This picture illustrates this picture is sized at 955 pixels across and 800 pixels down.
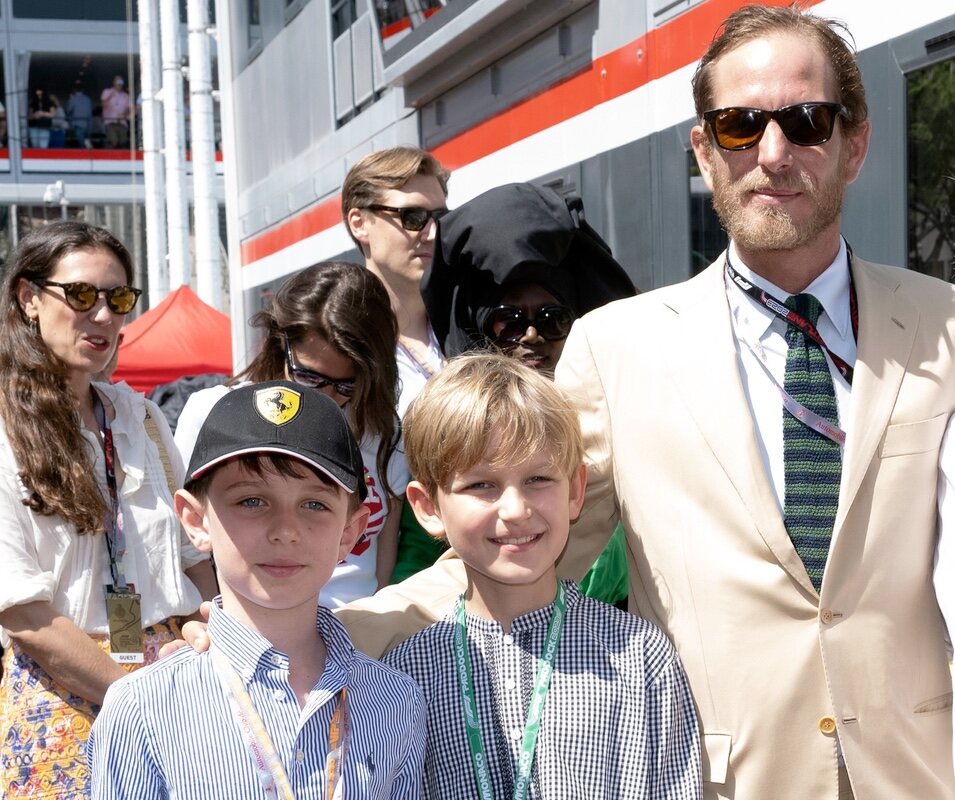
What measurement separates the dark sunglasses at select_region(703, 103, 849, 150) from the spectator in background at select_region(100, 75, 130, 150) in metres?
29.3

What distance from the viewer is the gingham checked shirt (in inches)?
71.4

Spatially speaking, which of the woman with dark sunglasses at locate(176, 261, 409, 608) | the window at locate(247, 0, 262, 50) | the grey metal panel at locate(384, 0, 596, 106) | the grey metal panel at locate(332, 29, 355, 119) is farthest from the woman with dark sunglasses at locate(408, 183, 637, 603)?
the window at locate(247, 0, 262, 50)

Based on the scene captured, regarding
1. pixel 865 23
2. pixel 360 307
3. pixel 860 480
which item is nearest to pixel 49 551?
pixel 360 307

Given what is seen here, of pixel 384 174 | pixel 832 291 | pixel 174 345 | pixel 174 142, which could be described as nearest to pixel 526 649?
pixel 832 291

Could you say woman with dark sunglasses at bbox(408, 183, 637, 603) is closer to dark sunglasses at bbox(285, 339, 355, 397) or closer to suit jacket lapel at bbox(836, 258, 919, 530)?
dark sunglasses at bbox(285, 339, 355, 397)

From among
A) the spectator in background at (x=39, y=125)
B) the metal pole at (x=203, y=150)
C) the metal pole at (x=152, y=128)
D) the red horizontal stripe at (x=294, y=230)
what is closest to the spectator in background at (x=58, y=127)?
the spectator in background at (x=39, y=125)

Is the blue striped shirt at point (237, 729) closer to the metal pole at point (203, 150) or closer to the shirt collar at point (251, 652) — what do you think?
the shirt collar at point (251, 652)

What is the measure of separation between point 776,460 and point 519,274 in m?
0.96

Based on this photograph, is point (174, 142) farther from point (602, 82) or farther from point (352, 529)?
point (352, 529)

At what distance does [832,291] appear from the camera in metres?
1.99

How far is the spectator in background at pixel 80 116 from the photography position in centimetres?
2978

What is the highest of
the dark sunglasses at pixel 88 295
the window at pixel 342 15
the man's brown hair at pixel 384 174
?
the window at pixel 342 15

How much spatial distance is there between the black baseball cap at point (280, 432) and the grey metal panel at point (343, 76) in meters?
4.59

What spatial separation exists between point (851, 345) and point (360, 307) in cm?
119
